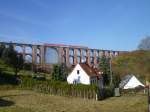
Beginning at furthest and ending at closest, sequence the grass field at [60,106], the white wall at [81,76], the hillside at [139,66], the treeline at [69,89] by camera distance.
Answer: the hillside at [139,66], the white wall at [81,76], the treeline at [69,89], the grass field at [60,106]

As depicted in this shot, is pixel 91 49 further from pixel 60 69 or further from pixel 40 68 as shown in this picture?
pixel 60 69

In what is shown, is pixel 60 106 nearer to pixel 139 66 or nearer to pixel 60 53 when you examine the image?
pixel 139 66

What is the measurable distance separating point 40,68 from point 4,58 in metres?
35.8

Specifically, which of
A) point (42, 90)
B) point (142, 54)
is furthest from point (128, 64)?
point (42, 90)

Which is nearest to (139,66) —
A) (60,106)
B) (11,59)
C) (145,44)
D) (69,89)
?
(145,44)

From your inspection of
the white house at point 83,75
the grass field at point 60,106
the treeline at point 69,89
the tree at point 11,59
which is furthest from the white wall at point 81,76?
the grass field at point 60,106

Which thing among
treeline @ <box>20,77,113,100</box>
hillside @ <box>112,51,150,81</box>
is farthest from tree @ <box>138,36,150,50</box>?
treeline @ <box>20,77,113,100</box>

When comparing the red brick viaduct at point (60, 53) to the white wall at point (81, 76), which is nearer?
the white wall at point (81, 76)

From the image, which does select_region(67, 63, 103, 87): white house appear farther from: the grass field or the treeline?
the grass field

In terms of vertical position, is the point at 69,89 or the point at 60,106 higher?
the point at 69,89

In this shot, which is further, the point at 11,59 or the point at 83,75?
the point at 11,59

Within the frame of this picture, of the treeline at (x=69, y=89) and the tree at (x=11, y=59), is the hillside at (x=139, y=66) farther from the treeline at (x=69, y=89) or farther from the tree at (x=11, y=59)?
the tree at (x=11, y=59)

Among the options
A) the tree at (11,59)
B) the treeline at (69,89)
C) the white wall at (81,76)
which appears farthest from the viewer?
the tree at (11,59)

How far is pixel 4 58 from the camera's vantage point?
61719 mm
